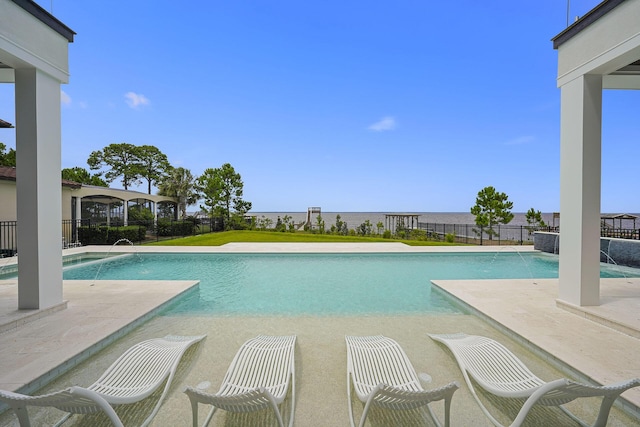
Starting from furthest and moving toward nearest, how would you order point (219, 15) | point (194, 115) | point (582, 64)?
point (194, 115) → point (219, 15) → point (582, 64)

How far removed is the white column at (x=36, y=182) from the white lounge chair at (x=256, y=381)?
3544 millimetres

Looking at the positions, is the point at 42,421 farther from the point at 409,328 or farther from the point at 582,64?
the point at 582,64

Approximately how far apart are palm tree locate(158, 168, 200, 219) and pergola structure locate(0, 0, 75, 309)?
2212 cm

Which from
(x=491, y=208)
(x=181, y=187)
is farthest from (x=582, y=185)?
(x=181, y=187)

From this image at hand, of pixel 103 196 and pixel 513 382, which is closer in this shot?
pixel 513 382

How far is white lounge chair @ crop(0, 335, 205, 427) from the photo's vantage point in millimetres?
1735

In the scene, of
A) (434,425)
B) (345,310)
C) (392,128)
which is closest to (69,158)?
(392,128)

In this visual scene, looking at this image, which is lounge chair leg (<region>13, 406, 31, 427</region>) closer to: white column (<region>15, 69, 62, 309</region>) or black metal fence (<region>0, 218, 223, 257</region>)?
white column (<region>15, 69, 62, 309</region>)

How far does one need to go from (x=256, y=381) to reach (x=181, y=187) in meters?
26.0

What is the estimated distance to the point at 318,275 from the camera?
8594 millimetres

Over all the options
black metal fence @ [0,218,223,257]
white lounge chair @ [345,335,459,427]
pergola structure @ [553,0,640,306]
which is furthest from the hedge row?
pergola structure @ [553,0,640,306]

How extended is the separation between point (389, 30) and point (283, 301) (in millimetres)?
15201

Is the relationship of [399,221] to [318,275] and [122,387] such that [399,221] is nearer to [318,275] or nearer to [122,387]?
[318,275]

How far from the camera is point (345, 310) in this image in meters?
5.53
